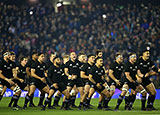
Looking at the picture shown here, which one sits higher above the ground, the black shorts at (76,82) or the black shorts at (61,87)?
the black shorts at (76,82)

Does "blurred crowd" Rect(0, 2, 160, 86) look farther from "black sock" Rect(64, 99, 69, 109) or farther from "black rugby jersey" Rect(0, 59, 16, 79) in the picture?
"black rugby jersey" Rect(0, 59, 16, 79)

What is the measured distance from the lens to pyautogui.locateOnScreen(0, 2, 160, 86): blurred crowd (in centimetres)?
2970

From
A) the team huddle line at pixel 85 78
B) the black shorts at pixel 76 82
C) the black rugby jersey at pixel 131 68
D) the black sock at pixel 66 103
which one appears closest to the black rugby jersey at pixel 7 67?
the team huddle line at pixel 85 78

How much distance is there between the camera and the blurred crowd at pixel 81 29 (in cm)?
2970

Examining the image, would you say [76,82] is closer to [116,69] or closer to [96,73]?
[96,73]

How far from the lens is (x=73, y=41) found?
30703 millimetres

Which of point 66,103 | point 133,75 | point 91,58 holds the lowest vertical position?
point 66,103

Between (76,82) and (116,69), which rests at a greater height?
(116,69)

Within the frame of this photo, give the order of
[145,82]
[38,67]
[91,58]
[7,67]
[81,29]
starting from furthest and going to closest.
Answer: [81,29], [91,58], [38,67], [145,82], [7,67]

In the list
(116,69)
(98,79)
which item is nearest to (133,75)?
(116,69)

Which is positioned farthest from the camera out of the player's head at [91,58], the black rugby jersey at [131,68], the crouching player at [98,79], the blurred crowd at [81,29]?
the blurred crowd at [81,29]

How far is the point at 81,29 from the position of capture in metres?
31.9

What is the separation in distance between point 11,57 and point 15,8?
1763 centimetres

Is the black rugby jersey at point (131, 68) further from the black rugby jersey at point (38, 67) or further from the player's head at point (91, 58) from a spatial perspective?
the black rugby jersey at point (38, 67)
